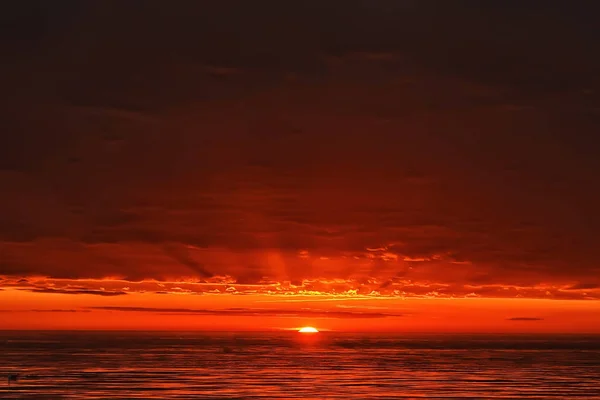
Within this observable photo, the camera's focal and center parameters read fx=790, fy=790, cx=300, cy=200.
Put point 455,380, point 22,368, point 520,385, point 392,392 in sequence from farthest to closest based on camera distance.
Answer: point 22,368
point 455,380
point 520,385
point 392,392

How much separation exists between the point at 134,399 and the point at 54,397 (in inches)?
261

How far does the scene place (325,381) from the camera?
76.9 m

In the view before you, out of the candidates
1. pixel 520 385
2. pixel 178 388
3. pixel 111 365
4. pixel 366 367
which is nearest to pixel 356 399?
pixel 178 388

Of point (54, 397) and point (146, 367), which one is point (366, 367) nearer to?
point (146, 367)

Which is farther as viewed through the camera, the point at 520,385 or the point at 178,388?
the point at 520,385

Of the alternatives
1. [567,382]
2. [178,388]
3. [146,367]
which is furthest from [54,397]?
[567,382]

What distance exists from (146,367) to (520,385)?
152ft

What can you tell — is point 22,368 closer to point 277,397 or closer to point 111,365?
point 111,365

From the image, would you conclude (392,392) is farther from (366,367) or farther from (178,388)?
(366,367)

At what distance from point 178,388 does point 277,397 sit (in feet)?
34.0

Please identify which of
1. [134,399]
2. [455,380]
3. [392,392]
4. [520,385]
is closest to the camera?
[134,399]

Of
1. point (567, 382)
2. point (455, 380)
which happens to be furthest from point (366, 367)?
point (567, 382)

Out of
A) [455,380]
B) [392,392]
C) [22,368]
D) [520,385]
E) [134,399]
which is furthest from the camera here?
[22,368]

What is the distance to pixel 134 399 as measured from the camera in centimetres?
5856
